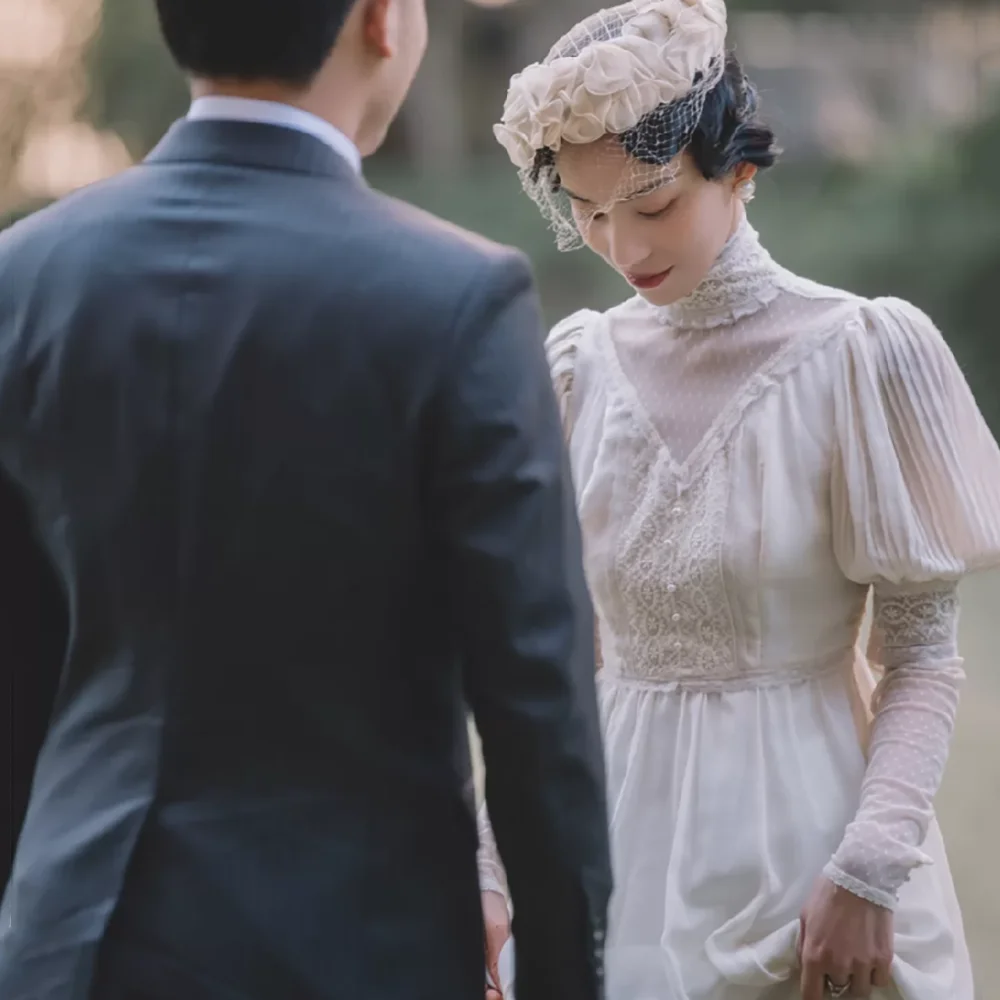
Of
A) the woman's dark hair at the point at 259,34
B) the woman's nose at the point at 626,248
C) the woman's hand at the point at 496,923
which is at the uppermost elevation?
the woman's dark hair at the point at 259,34

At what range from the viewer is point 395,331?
123 centimetres

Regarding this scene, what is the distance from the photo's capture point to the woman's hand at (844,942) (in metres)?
1.62

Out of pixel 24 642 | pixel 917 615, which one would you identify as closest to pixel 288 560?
→ pixel 24 642

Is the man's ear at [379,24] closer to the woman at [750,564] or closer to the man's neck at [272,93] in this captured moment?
the man's neck at [272,93]

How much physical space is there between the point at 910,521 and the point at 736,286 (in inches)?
12.1

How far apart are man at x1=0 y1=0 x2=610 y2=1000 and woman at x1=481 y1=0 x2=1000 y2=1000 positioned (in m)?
0.45

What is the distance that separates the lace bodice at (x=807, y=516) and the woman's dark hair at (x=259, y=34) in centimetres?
64

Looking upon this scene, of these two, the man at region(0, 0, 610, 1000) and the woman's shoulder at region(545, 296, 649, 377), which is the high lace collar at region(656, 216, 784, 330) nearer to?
the woman's shoulder at region(545, 296, 649, 377)

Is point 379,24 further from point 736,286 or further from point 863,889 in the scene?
point 863,889

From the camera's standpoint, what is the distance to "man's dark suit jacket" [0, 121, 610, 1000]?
1.24m

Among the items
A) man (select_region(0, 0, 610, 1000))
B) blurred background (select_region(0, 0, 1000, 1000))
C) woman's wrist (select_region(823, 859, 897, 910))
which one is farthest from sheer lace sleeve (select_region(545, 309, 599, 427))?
blurred background (select_region(0, 0, 1000, 1000))

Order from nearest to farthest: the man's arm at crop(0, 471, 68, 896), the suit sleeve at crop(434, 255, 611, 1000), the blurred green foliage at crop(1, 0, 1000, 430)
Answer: the suit sleeve at crop(434, 255, 611, 1000), the man's arm at crop(0, 471, 68, 896), the blurred green foliage at crop(1, 0, 1000, 430)

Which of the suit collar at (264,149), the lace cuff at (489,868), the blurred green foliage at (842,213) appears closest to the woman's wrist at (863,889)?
the lace cuff at (489,868)

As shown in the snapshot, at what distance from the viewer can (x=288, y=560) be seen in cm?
125
